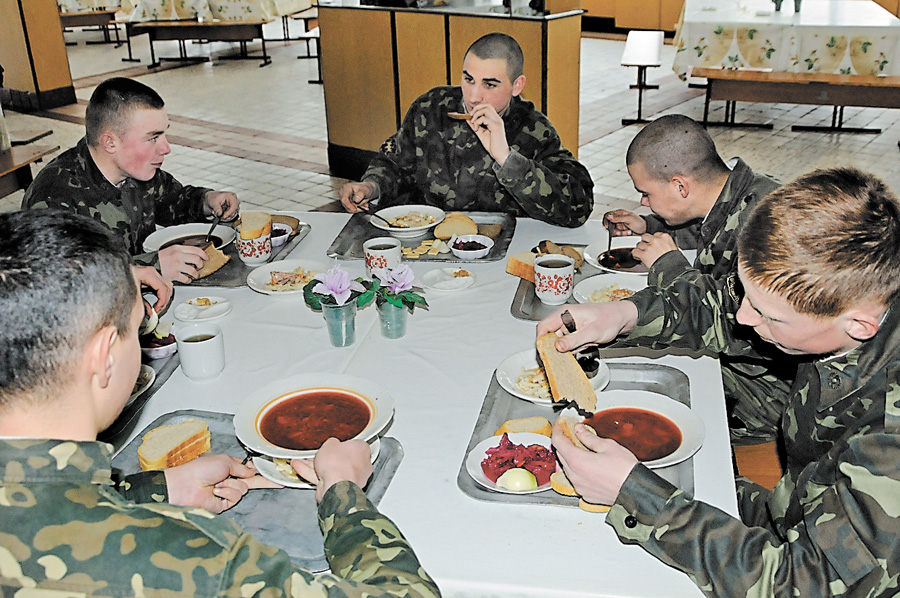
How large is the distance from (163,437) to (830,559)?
1.23 m

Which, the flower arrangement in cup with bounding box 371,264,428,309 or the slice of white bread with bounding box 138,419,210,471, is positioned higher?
the flower arrangement in cup with bounding box 371,264,428,309

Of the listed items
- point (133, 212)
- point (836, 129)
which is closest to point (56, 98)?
point (133, 212)

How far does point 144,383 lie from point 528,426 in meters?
0.91

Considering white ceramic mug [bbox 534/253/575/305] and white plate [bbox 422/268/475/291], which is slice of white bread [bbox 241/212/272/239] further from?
white ceramic mug [bbox 534/253/575/305]

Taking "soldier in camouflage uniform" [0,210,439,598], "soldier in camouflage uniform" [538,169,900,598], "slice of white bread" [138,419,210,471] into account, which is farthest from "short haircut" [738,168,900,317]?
"slice of white bread" [138,419,210,471]

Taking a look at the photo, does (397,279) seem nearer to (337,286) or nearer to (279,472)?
(337,286)

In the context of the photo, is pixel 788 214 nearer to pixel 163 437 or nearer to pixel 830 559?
pixel 830 559

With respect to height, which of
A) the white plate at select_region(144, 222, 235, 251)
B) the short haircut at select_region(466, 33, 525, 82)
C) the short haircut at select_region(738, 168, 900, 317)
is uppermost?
the short haircut at select_region(466, 33, 525, 82)

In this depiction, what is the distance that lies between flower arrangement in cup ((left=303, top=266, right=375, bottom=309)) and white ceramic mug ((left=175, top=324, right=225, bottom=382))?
248 mm

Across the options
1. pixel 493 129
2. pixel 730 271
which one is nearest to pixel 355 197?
pixel 493 129

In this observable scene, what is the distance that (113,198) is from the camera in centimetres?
270

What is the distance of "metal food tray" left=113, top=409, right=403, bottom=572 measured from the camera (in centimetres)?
138

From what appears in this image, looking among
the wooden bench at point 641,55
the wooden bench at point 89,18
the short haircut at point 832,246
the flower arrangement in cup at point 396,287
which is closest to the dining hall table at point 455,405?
the flower arrangement in cup at point 396,287

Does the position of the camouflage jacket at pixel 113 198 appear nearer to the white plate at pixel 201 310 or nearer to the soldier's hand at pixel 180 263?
the soldier's hand at pixel 180 263
